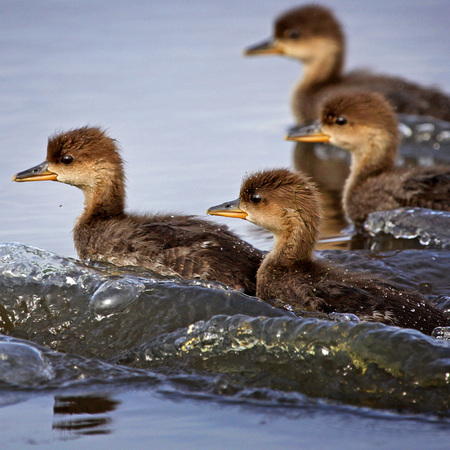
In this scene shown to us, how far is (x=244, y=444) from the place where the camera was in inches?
150

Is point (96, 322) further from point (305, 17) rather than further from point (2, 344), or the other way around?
point (305, 17)

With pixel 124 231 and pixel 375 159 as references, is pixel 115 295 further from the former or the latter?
pixel 375 159

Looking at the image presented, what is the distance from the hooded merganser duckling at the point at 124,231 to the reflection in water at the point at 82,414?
158 centimetres

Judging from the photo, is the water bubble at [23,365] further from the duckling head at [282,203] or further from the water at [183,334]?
the duckling head at [282,203]

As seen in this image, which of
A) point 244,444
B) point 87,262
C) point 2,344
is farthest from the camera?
point 87,262

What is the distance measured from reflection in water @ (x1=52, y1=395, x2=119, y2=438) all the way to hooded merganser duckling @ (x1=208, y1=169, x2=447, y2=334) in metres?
1.50

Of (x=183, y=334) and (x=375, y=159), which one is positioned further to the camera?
(x=375, y=159)

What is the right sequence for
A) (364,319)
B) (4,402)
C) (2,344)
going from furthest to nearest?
(364,319) < (2,344) < (4,402)

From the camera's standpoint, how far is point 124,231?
5.96 metres


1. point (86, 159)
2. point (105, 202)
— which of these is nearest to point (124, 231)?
point (105, 202)

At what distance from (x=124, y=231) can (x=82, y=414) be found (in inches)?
81.4

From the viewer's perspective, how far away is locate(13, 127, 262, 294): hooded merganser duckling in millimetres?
5676

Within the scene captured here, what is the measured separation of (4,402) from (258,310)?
156 cm

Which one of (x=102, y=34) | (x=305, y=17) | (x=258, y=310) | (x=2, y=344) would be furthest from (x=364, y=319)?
(x=102, y=34)
